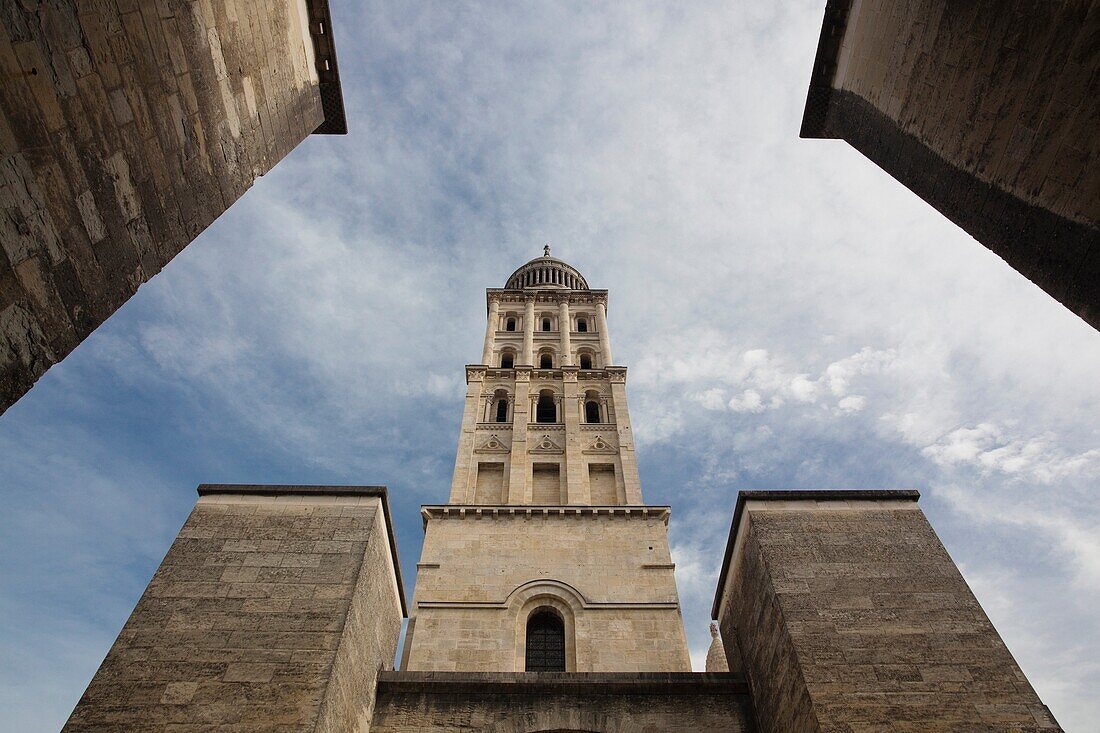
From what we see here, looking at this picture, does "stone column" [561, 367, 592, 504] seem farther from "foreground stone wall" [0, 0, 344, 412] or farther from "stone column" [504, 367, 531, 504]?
A: "foreground stone wall" [0, 0, 344, 412]

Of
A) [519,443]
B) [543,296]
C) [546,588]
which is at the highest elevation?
[543,296]

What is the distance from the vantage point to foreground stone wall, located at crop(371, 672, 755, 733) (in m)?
9.52

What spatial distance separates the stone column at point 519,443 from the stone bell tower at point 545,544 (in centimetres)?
4

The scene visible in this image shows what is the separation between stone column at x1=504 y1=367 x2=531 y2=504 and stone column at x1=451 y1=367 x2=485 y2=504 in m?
1.16

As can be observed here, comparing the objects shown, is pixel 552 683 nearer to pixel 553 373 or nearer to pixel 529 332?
pixel 553 373

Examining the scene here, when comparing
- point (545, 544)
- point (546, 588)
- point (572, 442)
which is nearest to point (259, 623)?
point (546, 588)

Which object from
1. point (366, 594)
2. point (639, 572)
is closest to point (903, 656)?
point (366, 594)

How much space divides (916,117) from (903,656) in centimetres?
622

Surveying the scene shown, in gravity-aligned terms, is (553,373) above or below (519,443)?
above

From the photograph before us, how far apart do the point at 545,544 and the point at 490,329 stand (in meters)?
12.5

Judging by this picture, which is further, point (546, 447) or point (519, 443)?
point (546, 447)

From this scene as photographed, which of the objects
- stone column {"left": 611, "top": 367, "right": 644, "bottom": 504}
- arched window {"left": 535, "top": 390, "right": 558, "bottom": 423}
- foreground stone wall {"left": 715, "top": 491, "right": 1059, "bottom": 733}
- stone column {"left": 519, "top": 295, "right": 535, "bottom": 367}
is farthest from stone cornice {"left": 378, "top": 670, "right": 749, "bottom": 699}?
stone column {"left": 519, "top": 295, "right": 535, "bottom": 367}

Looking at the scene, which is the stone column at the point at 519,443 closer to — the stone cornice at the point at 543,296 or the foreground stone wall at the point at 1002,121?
the stone cornice at the point at 543,296

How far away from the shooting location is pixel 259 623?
782 centimetres
